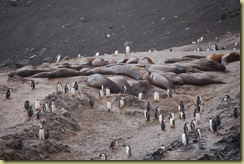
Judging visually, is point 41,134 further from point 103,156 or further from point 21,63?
point 21,63

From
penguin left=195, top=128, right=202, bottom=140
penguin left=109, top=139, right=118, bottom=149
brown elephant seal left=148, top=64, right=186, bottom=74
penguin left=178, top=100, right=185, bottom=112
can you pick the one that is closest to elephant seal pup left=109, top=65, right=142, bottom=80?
brown elephant seal left=148, top=64, right=186, bottom=74

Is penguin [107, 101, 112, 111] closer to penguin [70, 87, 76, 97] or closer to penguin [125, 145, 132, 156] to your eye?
penguin [70, 87, 76, 97]

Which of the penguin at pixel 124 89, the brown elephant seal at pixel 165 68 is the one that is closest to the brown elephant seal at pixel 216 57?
the brown elephant seal at pixel 165 68

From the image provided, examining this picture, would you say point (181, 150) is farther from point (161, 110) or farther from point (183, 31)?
point (183, 31)

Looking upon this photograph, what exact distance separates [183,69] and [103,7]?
11342 millimetres

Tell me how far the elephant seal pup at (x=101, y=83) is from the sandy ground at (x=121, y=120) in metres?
0.17

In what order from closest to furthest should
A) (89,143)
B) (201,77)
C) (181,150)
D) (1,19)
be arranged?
(181,150) → (89,143) → (1,19) → (201,77)

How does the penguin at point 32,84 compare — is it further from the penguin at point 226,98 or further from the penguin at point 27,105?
the penguin at point 226,98

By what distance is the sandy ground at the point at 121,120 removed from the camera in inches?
237

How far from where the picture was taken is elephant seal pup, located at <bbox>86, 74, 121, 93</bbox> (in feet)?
29.5

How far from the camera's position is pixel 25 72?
34.7 feet

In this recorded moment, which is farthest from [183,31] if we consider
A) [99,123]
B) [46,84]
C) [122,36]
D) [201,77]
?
[99,123]

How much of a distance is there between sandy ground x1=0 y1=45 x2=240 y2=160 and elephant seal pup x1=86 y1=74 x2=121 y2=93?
167 mm

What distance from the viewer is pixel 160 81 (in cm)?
945
